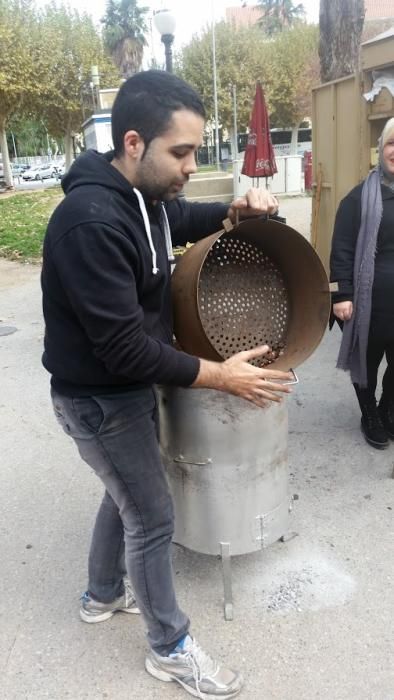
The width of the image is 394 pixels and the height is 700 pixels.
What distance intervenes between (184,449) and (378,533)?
1178 mm

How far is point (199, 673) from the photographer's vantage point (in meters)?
2.00

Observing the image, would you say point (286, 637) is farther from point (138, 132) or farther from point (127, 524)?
point (138, 132)

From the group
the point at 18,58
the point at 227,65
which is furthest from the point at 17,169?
the point at 18,58

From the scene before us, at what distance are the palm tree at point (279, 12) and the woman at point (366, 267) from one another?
63186mm

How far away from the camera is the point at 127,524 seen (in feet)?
6.30

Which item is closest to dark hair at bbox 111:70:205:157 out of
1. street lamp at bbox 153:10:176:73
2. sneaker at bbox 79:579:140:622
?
sneaker at bbox 79:579:140:622

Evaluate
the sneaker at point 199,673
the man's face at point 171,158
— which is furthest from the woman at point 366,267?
the sneaker at point 199,673

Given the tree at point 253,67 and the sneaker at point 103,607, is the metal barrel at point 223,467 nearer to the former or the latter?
the sneaker at point 103,607

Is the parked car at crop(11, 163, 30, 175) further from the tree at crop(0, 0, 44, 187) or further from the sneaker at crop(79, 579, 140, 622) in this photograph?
the sneaker at crop(79, 579, 140, 622)

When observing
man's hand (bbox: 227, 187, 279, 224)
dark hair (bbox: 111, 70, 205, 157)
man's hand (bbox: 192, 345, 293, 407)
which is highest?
dark hair (bbox: 111, 70, 205, 157)

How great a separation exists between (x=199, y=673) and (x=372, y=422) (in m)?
2.00

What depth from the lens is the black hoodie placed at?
1.52m

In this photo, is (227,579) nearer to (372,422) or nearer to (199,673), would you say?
(199,673)

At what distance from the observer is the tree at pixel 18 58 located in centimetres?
2644
